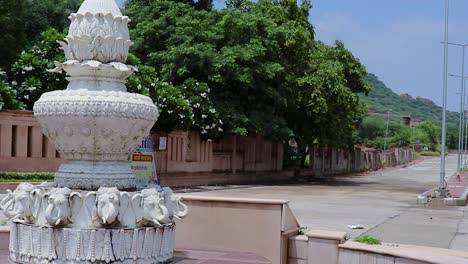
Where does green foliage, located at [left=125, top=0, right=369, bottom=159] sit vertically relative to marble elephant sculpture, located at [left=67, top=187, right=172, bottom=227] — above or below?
above

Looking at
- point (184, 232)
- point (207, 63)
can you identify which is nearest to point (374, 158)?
point (207, 63)

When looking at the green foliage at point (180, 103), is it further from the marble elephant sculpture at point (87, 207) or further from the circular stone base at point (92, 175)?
the marble elephant sculpture at point (87, 207)

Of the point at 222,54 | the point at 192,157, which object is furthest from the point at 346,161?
the point at 222,54

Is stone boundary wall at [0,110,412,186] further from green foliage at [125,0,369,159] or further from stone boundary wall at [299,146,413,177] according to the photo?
green foliage at [125,0,369,159]

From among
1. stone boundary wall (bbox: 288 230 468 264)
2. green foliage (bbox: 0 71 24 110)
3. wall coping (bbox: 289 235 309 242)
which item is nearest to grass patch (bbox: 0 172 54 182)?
green foliage (bbox: 0 71 24 110)

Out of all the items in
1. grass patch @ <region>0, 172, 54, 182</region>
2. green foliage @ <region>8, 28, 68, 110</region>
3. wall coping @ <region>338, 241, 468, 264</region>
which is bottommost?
grass patch @ <region>0, 172, 54, 182</region>

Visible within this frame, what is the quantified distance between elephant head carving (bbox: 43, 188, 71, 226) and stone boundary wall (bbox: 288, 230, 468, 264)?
2.95 m

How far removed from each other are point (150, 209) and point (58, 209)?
0.85 metres

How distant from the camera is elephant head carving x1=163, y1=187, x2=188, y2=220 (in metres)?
6.21

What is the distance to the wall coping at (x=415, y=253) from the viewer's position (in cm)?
595

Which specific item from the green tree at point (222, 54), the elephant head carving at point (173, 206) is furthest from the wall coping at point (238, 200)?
the green tree at point (222, 54)

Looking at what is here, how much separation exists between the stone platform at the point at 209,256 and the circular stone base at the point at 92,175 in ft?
3.23

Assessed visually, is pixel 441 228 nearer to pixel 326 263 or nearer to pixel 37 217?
pixel 326 263

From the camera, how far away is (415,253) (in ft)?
20.8
